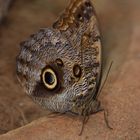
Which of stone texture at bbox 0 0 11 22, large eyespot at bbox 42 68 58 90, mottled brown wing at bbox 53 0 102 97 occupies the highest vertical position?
stone texture at bbox 0 0 11 22

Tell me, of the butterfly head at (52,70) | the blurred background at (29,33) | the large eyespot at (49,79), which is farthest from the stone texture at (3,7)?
the large eyespot at (49,79)

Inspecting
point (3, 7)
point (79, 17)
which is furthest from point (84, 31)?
point (3, 7)

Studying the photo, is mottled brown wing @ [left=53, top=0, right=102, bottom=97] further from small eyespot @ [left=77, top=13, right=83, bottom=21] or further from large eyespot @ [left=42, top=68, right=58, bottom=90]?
large eyespot @ [left=42, top=68, right=58, bottom=90]

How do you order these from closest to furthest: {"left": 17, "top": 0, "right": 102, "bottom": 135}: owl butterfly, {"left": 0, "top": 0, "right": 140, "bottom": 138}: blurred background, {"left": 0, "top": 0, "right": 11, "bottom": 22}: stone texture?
1. {"left": 17, "top": 0, "right": 102, "bottom": 135}: owl butterfly
2. {"left": 0, "top": 0, "right": 140, "bottom": 138}: blurred background
3. {"left": 0, "top": 0, "right": 11, "bottom": 22}: stone texture

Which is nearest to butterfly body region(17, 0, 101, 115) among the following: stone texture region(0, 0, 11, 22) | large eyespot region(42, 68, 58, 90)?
large eyespot region(42, 68, 58, 90)

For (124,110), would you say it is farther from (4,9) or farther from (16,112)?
(4,9)

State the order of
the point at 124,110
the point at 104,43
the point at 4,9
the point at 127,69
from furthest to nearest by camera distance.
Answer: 1. the point at 4,9
2. the point at 104,43
3. the point at 127,69
4. the point at 124,110

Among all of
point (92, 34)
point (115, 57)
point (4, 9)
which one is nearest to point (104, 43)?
point (115, 57)

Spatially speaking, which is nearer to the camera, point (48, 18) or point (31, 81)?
point (31, 81)
